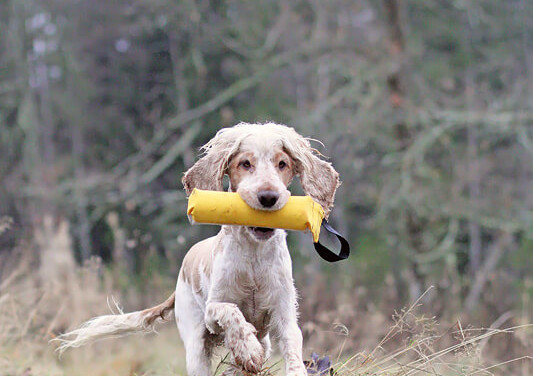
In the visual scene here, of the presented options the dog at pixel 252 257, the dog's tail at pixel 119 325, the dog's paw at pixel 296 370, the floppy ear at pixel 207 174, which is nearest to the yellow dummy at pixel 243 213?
the dog at pixel 252 257

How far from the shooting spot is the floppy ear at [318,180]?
151 inches

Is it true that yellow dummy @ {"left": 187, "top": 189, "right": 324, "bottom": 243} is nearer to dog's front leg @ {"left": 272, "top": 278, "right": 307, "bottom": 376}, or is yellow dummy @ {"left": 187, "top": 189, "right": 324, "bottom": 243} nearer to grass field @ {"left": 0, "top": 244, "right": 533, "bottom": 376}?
dog's front leg @ {"left": 272, "top": 278, "right": 307, "bottom": 376}

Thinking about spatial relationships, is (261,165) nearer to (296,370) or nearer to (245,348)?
(245,348)

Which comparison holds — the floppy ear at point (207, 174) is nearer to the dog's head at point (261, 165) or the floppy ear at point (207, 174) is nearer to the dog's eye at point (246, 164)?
the dog's head at point (261, 165)

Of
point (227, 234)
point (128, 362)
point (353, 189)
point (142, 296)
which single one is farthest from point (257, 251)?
point (353, 189)

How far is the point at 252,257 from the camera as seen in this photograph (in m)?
3.74

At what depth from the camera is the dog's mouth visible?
3539mm

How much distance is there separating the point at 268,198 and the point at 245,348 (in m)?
0.70

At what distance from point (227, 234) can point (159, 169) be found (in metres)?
5.72

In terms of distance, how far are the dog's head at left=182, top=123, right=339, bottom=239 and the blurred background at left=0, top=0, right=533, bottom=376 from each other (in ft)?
2.79

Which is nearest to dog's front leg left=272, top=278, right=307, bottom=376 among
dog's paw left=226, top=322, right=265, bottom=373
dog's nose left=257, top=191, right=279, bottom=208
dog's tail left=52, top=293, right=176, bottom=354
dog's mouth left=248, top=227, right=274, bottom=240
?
dog's paw left=226, top=322, right=265, bottom=373

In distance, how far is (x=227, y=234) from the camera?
12.5 ft

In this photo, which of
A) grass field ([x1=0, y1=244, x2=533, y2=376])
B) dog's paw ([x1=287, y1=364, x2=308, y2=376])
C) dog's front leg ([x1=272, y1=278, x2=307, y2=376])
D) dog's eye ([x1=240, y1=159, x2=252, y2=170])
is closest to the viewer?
dog's paw ([x1=287, y1=364, x2=308, y2=376])

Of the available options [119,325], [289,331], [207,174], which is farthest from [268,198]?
[119,325]
